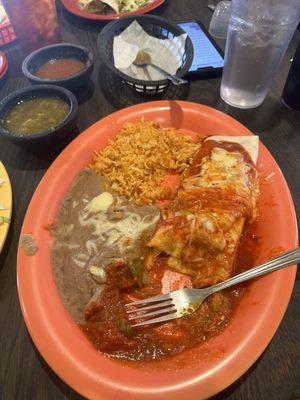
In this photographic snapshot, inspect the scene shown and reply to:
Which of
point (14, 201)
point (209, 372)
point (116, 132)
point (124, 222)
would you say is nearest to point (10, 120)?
point (14, 201)

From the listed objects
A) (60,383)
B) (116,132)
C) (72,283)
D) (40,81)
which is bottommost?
(60,383)

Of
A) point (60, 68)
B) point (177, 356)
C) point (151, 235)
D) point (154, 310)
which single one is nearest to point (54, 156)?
point (60, 68)

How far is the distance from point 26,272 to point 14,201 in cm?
55

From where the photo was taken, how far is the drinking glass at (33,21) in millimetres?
A: 2064

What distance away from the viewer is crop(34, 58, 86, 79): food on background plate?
2.12m

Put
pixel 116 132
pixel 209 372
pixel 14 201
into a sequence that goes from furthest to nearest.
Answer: pixel 116 132 → pixel 14 201 → pixel 209 372

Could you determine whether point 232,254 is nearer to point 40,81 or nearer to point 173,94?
point 173,94

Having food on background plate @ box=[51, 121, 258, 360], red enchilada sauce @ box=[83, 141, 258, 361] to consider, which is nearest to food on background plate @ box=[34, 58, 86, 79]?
food on background plate @ box=[51, 121, 258, 360]

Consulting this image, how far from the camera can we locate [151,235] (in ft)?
5.17

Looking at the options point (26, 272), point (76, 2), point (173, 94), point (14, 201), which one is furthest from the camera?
point (76, 2)

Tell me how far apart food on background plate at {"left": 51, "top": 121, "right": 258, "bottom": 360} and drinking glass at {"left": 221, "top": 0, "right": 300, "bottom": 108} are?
530 millimetres

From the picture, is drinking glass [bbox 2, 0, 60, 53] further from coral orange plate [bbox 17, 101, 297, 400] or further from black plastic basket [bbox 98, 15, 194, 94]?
coral orange plate [bbox 17, 101, 297, 400]

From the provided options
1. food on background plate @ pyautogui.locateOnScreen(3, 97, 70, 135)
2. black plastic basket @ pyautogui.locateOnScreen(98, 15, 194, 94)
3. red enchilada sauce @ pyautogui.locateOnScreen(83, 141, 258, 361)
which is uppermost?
black plastic basket @ pyautogui.locateOnScreen(98, 15, 194, 94)

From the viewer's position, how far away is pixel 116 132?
1933 mm
